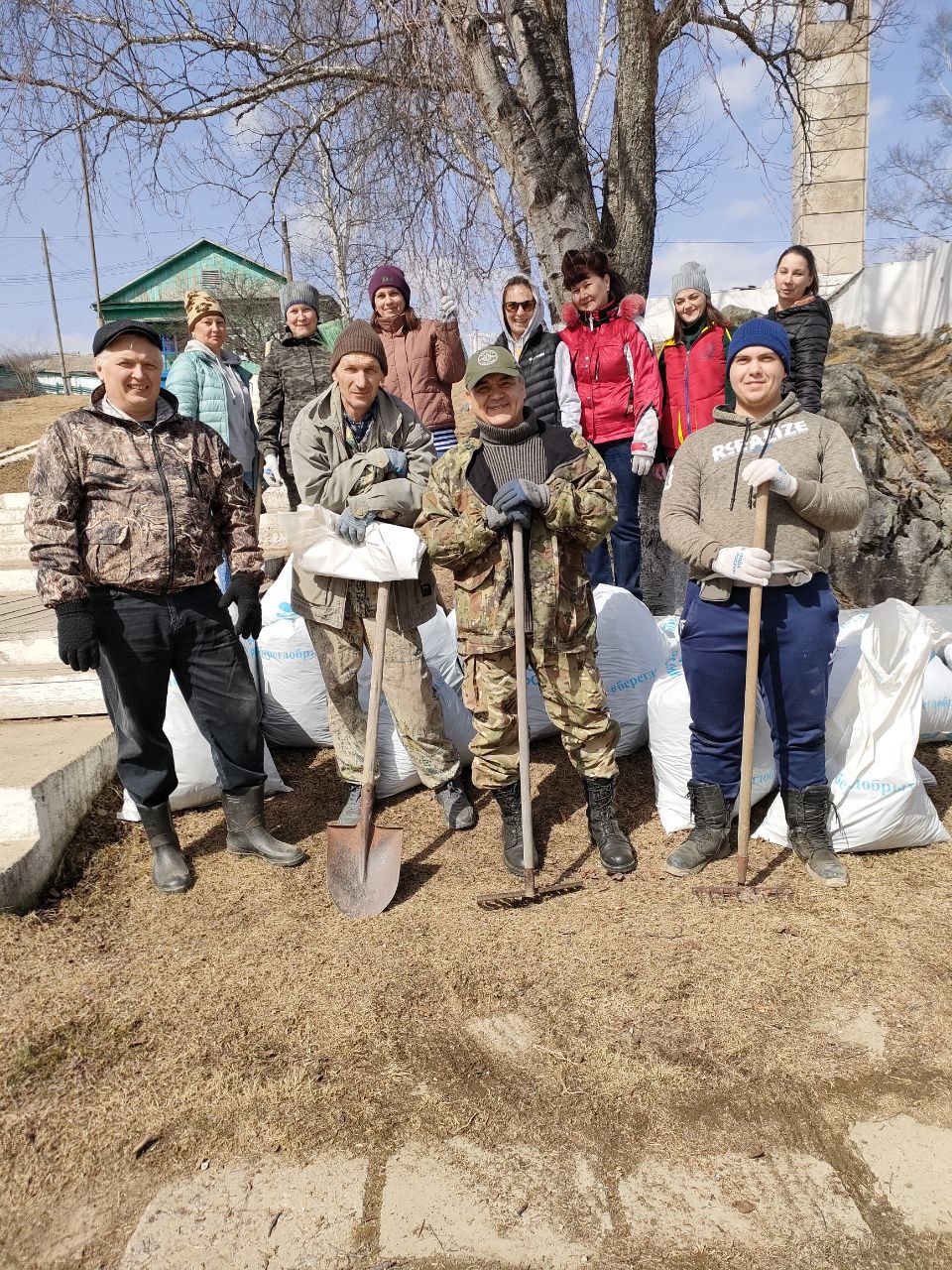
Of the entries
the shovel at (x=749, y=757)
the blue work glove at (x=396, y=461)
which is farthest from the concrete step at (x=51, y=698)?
the shovel at (x=749, y=757)

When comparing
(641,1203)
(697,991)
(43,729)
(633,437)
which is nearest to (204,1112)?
(641,1203)

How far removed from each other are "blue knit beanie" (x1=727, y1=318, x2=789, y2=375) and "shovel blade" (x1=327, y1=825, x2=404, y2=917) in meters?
2.06

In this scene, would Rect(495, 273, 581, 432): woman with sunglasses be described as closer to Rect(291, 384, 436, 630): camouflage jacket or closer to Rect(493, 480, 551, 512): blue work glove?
Rect(291, 384, 436, 630): camouflage jacket

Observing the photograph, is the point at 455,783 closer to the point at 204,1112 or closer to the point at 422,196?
the point at 204,1112

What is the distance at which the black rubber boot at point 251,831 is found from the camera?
335 centimetres

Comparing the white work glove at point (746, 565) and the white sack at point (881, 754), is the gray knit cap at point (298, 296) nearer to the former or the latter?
the white work glove at point (746, 565)

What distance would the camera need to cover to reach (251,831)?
3.38 m

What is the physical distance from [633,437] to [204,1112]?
11.0ft

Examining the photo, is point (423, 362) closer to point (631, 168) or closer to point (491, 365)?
point (491, 365)

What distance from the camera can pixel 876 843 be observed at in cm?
312

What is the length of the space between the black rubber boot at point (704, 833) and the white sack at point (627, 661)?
2.64 ft

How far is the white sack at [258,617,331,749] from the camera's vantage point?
4.02 m

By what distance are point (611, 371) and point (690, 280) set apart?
58 cm

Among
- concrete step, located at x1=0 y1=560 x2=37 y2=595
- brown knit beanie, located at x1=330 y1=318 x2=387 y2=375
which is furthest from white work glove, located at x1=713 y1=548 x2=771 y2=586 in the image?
concrete step, located at x1=0 y1=560 x2=37 y2=595
